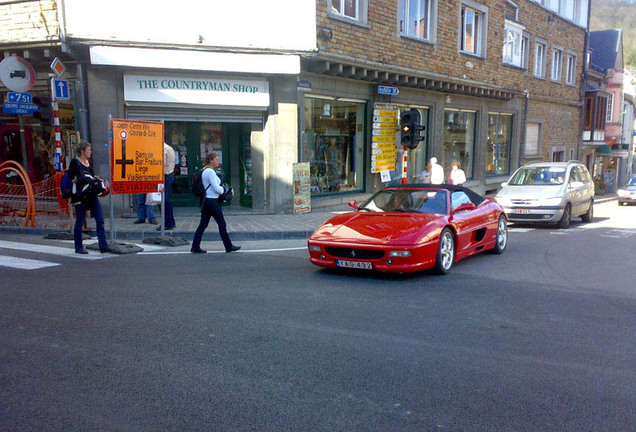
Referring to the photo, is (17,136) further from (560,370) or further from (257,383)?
(560,370)

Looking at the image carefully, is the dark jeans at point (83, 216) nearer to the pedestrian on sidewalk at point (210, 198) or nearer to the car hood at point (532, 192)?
the pedestrian on sidewalk at point (210, 198)

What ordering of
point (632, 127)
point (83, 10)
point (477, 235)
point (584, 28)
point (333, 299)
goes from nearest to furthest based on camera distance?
point (333, 299) → point (477, 235) → point (83, 10) → point (584, 28) → point (632, 127)

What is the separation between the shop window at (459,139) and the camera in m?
21.2

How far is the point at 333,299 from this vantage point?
634 centimetres

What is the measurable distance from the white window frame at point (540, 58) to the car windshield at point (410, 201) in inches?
852

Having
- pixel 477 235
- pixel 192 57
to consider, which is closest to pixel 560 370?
pixel 477 235

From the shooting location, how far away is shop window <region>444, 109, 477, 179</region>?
835 inches

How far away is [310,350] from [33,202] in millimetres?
8707

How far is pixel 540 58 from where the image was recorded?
2791cm

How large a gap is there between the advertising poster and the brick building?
0.83ft

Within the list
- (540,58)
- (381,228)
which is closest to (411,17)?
(381,228)

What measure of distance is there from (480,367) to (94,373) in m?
2.99

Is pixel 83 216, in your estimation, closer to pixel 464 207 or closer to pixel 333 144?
pixel 464 207

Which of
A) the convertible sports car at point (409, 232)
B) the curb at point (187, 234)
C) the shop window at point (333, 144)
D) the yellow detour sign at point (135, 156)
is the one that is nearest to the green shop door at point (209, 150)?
the shop window at point (333, 144)
